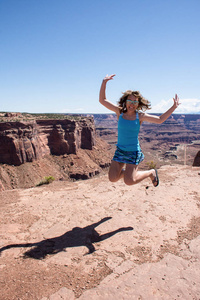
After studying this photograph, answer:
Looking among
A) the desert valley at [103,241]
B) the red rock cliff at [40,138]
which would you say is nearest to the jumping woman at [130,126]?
the desert valley at [103,241]

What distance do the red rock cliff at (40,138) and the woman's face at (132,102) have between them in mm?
33953

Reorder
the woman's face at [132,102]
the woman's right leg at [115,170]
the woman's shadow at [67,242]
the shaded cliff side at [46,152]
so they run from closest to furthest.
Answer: the woman's shadow at [67,242], the woman's face at [132,102], the woman's right leg at [115,170], the shaded cliff side at [46,152]

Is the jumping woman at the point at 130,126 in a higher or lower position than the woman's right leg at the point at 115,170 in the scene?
higher

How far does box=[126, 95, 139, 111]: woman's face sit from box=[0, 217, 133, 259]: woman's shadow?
2.37 m

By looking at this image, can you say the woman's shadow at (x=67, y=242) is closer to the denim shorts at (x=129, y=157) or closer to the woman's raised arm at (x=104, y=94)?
the denim shorts at (x=129, y=157)

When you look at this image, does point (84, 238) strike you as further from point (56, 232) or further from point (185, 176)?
point (185, 176)

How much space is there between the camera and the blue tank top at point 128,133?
12.9 ft

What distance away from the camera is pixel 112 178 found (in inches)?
167

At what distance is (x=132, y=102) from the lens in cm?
399

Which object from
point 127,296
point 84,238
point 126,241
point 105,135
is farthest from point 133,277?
point 105,135

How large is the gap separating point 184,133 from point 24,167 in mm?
123118

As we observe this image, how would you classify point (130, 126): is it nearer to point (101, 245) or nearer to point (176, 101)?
point (176, 101)

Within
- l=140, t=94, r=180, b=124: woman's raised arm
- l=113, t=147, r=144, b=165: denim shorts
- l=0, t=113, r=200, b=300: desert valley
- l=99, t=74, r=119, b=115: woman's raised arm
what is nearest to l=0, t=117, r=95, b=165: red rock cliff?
l=0, t=113, r=200, b=300: desert valley

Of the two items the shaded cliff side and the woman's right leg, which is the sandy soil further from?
the shaded cliff side
